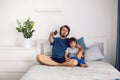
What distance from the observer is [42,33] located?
14.6 ft

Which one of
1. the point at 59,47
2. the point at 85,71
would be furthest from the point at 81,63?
the point at 59,47

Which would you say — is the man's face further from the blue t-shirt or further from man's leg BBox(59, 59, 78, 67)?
man's leg BBox(59, 59, 78, 67)

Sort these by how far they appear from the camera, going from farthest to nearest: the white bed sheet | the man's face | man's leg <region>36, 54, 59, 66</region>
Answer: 1. the man's face
2. man's leg <region>36, 54, 59, 66</region>
3. the white bed sheet

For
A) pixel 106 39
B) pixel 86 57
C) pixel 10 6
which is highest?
pixel 10 6

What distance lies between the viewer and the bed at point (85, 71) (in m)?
2.99

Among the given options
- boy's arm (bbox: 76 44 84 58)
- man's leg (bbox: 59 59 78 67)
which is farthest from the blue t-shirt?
man's leg (bbox: 59 59 78 67)

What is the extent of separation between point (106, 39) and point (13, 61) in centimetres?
170

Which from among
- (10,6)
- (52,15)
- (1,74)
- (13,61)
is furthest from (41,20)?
(1,74)

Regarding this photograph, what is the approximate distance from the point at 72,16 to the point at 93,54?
0.82 meters

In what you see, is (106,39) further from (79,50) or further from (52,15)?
(52,15)

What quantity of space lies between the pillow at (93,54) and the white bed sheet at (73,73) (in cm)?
33

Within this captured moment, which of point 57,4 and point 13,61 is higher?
point 57,4

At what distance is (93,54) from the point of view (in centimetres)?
408

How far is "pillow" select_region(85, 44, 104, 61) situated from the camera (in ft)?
13.3
